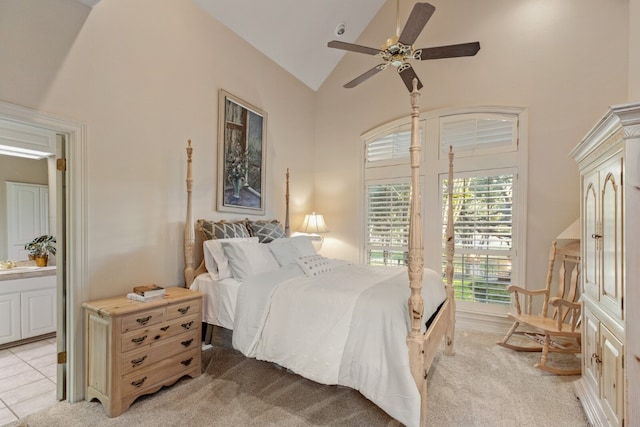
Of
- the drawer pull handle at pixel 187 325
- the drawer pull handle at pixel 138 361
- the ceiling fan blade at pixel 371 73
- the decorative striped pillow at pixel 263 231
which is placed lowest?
the drawer pull handle at pixel 138 361

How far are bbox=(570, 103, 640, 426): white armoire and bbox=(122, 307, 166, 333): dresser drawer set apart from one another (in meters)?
2.82

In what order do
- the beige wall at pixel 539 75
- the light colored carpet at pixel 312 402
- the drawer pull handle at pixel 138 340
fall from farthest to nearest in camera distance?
1. the beige wall at pixel 539 75
2. the drawer pull handle at pixel 138 340
3. the light colored carpet at pixel 312 402

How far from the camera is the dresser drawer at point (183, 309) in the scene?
242 centimetres

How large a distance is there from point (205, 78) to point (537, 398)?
166 inches

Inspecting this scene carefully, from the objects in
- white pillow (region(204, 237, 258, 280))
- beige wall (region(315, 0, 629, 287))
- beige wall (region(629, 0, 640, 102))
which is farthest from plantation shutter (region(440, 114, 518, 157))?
white pillow (region(204, 237, 258, 280))

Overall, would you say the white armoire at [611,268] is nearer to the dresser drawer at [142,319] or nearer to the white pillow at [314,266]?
the white pillow at [314,266]

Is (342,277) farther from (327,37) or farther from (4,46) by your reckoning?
(327,37)

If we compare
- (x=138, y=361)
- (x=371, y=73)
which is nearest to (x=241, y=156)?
(x=371, y=73)

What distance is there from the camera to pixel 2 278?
3.14 meters

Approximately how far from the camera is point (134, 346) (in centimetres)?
218

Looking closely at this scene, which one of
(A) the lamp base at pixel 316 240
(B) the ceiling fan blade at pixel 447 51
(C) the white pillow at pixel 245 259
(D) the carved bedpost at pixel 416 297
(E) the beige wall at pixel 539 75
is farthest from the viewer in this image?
(A) the lamp base at pixel 316 240

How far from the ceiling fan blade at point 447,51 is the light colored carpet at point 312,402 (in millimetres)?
2755

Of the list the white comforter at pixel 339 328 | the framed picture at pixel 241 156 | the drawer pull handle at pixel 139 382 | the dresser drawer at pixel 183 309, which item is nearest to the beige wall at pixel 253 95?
the framed picture at pixel 241 156

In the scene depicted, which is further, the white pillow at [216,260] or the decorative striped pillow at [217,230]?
the decorative striped pillow at [217,230]
